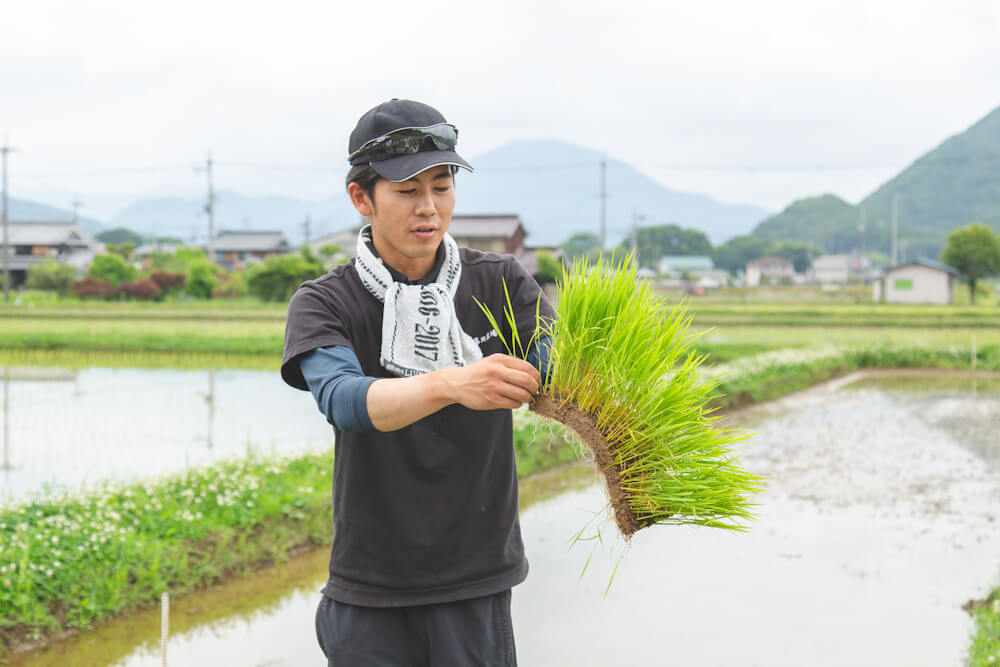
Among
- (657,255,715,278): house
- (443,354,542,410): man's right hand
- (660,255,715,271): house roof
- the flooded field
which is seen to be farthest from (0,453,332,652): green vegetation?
(660,255,715,271): house roof

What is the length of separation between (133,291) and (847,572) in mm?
33448

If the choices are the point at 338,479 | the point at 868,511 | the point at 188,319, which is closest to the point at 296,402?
the point at 868,511

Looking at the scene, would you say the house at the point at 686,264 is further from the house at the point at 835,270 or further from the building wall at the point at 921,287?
the building wall at the point at 921,287

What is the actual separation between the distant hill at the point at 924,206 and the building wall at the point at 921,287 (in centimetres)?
7175

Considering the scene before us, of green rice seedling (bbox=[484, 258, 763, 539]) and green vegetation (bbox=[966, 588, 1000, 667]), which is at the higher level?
green rice seedling (bbox=[484, 258, 763, 539])

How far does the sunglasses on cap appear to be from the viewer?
172 cm

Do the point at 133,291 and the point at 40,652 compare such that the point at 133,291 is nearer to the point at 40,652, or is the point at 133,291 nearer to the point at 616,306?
the point at 40,652

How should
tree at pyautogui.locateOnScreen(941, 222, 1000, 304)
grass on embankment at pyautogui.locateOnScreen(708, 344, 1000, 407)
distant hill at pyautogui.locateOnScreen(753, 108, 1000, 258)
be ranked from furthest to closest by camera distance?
distant hill at pyautogui.locateOnScreen(753, 108, 1000, 258) → tree at pyautogui.locateOnScreen(941, 222, 1000, 304) → grass on embankment at pyautogui.locateOnScreen(708, 344, 1000, 407)

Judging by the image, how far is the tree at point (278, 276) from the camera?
31.8 m

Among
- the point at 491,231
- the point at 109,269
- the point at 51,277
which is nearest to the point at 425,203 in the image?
the point at 109,269

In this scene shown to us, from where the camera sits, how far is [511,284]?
1997mm

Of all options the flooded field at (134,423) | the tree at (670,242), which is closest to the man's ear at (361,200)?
the flooded field at (134,423)

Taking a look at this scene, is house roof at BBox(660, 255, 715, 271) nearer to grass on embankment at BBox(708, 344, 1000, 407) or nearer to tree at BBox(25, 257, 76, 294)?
tree at BBox(25, 257, 76, 294)

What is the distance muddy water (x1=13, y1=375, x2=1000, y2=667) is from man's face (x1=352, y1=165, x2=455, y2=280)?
207 centimetres
